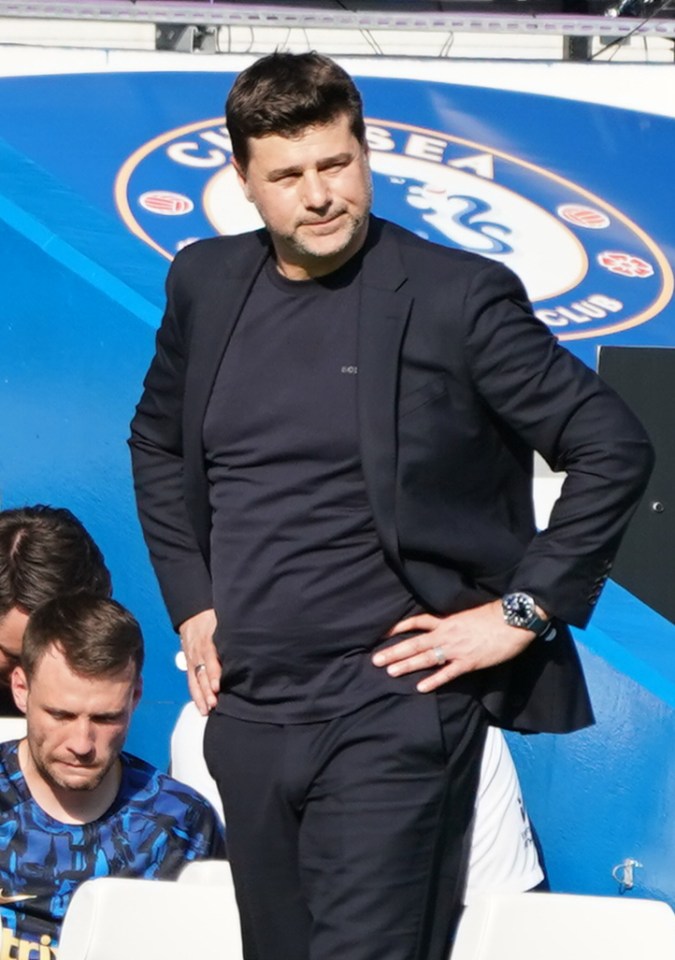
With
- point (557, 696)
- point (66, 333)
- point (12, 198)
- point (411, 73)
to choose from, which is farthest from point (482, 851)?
point (411, 73)

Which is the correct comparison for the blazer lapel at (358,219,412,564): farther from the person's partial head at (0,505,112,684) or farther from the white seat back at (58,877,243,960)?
the person's partial head at (0,505,112,684)

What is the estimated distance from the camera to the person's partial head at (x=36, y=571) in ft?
9.87

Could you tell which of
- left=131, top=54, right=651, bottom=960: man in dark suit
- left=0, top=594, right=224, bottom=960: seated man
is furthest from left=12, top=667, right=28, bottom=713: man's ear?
left=131, top=54, right=651, bottom=960: man in dark suit

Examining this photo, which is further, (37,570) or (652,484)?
(652,484)

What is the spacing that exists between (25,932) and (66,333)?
5.16ft

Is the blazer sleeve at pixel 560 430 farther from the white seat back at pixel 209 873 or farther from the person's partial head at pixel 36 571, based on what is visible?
the person's partial head at pixel 36 571

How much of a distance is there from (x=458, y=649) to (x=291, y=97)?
0.64 metres

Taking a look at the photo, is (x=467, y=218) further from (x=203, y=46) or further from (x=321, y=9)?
(x=203, y=46)

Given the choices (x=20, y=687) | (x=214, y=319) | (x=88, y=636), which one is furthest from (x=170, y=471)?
(x=20, y=687)

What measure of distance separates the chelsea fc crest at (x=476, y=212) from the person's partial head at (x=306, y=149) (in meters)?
2.27

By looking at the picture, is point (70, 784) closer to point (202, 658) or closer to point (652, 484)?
point (202, 658)

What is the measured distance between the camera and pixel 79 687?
8.57 feet

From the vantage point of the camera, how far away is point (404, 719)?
6.01 feet

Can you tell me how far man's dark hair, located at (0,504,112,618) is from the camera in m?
3.01
